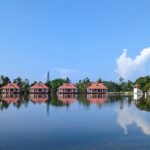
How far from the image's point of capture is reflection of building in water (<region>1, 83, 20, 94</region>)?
97312 mm

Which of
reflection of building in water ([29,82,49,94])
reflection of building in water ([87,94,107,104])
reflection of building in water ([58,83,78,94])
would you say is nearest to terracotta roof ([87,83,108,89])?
reflection of building in water ([58,83,78,94])

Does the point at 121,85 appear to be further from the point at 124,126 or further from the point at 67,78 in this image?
the point at 124,126

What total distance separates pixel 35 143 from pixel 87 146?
2695 mm

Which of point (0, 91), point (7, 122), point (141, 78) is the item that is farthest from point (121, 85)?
point (7, 122)

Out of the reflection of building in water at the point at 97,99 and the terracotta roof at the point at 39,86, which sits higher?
the terracotta roof at the point at 39,86

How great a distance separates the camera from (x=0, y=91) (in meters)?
98.8

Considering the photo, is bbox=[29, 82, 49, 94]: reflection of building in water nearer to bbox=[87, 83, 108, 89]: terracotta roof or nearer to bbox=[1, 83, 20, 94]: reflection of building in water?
bbox=[1, 83, 20, 94]: reflection of building in water

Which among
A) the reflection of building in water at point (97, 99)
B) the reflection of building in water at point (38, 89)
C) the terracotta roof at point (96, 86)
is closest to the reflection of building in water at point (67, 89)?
the reflection of building in water at point (38, 89)

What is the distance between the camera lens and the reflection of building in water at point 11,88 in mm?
97312

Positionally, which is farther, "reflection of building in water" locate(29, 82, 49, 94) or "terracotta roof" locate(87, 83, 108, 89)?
"reflection of building in water" locate(29, 82, 49, 94)

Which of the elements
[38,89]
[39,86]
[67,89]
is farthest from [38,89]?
[67,89]

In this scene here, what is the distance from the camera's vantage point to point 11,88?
318ft

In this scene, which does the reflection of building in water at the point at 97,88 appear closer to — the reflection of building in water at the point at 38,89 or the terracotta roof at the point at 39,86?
the reflection of building in water at the point at 38,89

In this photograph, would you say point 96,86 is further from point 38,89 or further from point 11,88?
point 11,88
